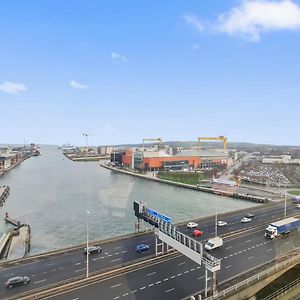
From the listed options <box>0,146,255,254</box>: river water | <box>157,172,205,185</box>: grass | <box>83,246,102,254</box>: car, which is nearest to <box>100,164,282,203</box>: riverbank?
<box>0,146,255,254</box>: river water

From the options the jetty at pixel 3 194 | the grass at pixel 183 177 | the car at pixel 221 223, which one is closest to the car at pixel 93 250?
the car at pixel 221 223

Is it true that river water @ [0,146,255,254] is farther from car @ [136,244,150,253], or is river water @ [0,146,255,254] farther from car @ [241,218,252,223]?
car @ [241,218,252,223]

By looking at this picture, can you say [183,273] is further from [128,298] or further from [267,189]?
[267,189]

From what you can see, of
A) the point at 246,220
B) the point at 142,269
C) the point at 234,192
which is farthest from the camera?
the point at 234,192

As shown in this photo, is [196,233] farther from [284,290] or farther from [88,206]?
[88,206]

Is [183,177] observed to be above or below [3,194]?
above

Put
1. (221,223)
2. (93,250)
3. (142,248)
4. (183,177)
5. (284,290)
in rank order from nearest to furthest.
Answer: (284,290) < (93,250) < (142,248) < (221,223) < (183,177)

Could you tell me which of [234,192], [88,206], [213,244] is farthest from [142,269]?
[234,192]
